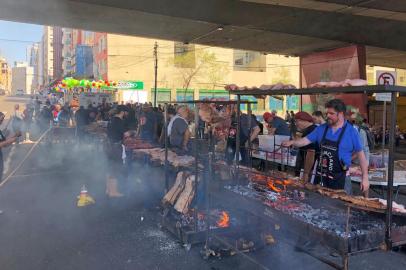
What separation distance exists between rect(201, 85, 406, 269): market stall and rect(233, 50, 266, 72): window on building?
39.8 metres

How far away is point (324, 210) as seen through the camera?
3.82m

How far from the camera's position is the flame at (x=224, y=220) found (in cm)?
513

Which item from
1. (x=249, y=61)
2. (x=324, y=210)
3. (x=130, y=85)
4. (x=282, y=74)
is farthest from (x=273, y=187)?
(x=249, y=61)

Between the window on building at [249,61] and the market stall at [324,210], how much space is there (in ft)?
130

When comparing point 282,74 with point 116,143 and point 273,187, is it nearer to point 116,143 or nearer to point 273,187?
point 116,143

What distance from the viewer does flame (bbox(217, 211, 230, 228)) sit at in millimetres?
5125

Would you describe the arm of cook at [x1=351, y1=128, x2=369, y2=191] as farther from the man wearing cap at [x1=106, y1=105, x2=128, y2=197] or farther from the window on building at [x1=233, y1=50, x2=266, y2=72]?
the window on building at [x1=233, y1=50, x2=266, y2=72]

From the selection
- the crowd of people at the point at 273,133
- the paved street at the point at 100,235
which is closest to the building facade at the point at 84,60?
the crowd of people at the point at 273,133

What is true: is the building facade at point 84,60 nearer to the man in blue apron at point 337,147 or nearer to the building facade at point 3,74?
the man in blue apron at point 337,147

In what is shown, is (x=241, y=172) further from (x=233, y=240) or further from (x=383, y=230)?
(x=383, y=230)

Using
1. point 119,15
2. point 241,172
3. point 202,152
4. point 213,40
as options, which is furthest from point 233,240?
point 213,40

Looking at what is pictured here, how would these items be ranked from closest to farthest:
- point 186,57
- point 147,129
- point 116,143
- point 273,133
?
point 116,143, point 147,129, point 273,133, point 186,57

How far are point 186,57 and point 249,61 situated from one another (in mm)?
8720

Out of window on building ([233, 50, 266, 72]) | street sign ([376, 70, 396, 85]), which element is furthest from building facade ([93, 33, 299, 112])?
street sign ([376, 70, 396, 85])
